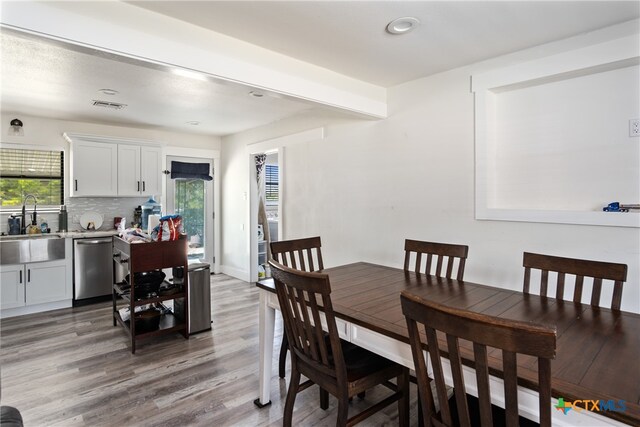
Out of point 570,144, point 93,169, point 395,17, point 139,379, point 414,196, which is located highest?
point 395,17

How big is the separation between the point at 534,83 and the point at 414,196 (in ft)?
4.17

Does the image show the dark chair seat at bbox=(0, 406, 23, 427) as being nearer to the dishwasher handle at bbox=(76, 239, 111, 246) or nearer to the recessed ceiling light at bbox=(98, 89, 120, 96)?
the recessed ceiling light at bbox=(98, 89, 120, 96)

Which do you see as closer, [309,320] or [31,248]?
[309,320]

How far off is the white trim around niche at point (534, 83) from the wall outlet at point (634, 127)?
368 millimetres

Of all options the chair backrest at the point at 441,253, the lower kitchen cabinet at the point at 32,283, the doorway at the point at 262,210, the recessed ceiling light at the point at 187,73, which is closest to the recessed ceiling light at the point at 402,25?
the recessed ceiling light at the point at 187,73

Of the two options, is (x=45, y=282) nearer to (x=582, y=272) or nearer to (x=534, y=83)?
(x=582, y=272)

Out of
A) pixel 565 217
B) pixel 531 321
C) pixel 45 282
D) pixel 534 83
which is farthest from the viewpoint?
pixel 45 282

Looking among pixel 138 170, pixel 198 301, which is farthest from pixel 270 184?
pixel 198 301

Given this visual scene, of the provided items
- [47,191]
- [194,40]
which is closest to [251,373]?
[194,40]

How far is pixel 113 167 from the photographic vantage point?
479cm

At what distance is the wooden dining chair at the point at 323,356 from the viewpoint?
1.57m

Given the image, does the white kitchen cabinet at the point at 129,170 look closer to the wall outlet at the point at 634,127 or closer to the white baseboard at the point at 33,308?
the white baseboard at the point at 33,308

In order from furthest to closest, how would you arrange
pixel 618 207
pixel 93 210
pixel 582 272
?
pixel 93 210 → pixel 618 207 → pixel 582 272

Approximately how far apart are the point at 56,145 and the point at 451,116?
16.6 feet
